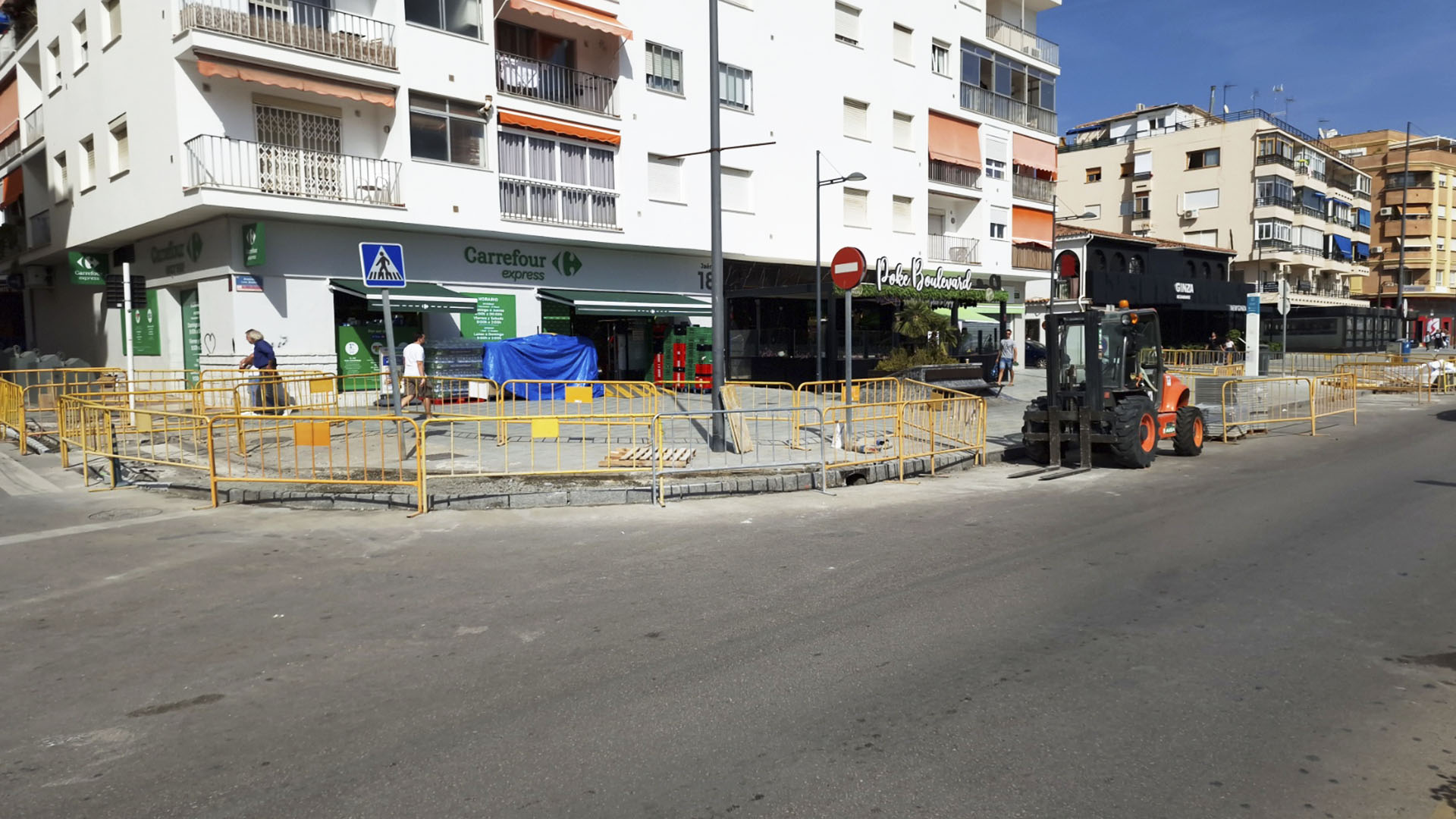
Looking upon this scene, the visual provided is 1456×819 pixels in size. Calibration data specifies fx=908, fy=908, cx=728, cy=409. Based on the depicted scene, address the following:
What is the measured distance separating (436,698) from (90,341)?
27.8m

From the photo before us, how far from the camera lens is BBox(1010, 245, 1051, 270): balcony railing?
37.2 metres

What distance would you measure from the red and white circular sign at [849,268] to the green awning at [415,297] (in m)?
10.8

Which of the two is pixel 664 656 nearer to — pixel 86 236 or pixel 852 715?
pixel 852 715

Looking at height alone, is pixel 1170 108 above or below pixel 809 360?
A: above

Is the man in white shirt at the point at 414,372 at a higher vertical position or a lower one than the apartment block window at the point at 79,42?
lower

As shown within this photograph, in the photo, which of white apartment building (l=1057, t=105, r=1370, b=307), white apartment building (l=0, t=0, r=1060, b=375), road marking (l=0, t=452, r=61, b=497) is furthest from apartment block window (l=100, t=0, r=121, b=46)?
white apartment building (l=1057, t=105, r=1370, b=307)

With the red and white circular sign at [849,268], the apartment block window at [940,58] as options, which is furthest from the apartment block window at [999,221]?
the red and white circular sign at [849,268]

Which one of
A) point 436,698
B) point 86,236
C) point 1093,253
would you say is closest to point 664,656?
point 436,698

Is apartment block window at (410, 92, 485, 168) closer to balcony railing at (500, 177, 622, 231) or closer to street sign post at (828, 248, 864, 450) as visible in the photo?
balcony railing at (500, 177, 622, 231)

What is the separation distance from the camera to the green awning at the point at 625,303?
2264 centimetres

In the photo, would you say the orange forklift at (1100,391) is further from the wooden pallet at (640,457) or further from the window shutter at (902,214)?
the window shutter at (902,214)

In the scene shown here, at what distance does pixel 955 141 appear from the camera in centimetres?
3338

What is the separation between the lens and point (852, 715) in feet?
13.5

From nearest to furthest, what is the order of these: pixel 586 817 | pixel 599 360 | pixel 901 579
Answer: pixel 586 817 → pixel 901 579 → pixel 599 360
